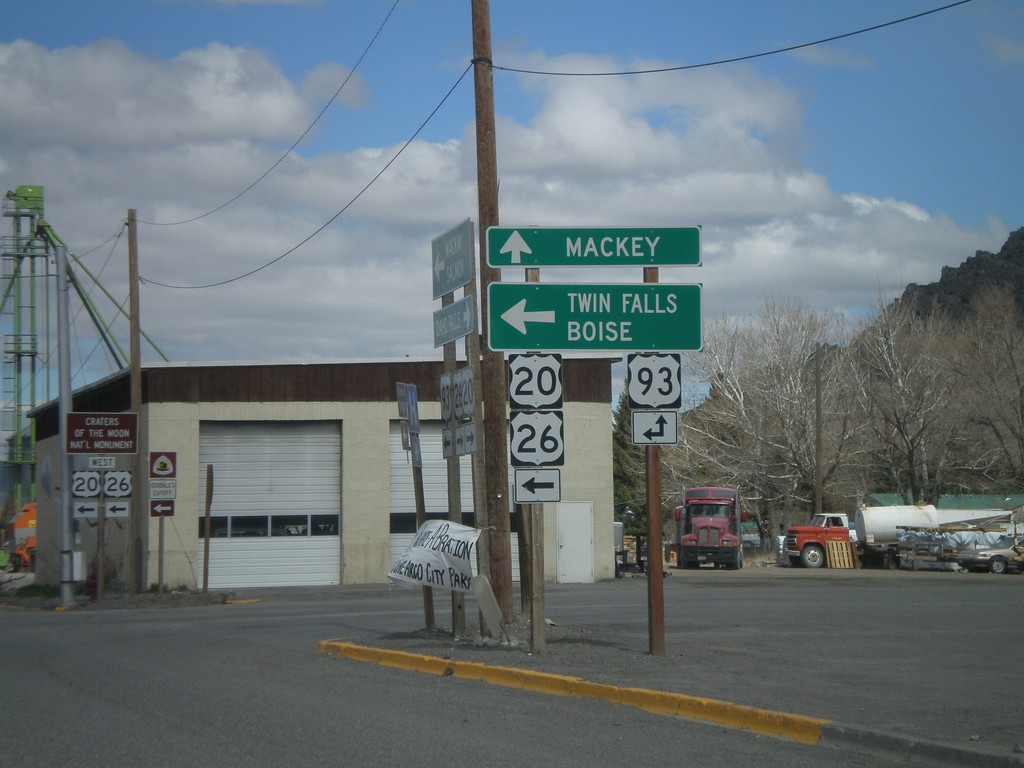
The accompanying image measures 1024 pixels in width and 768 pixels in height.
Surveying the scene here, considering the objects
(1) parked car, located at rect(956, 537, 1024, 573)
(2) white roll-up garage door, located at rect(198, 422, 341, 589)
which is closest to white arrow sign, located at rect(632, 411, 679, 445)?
(2) white roll-up garage door, located at rect(198, 422, 341, 589)

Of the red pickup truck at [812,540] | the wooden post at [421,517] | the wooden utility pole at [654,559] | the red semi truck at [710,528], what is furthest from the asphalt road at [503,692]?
the red semi truck at [710,528]

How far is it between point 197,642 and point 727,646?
763 centimetres

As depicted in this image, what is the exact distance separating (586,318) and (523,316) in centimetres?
69

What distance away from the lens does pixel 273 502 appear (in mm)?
33500

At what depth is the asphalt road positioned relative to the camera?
7551mm

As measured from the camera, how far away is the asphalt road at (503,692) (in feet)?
24.8

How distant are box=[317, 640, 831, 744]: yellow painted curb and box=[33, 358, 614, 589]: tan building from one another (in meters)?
20.8

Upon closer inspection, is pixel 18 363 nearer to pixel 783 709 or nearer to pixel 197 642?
pixel 197 642

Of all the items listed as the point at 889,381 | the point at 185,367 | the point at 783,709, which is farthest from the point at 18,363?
the point at 783,709

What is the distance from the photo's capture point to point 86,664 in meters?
13.1

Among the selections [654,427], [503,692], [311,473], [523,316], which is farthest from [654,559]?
[311,473]

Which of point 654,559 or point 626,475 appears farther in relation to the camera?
point 626,475

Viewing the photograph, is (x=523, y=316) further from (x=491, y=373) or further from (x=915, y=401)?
(x=915, y=401)

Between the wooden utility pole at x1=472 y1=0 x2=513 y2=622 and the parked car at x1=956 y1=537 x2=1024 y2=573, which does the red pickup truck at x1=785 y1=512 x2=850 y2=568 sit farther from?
the wooden utility pole at x1=472 y1=0 x2=513 y2=622
